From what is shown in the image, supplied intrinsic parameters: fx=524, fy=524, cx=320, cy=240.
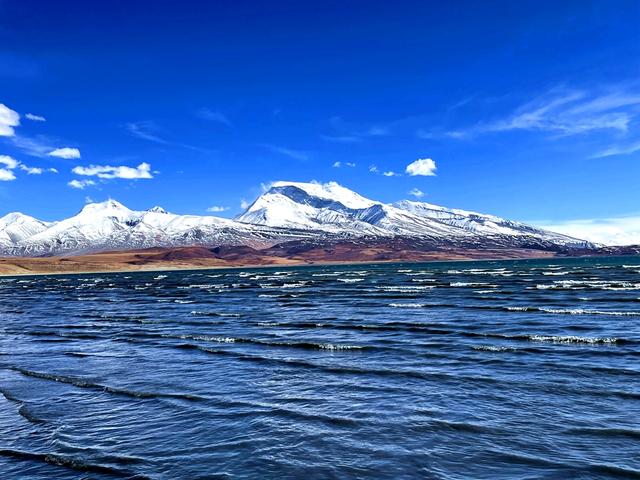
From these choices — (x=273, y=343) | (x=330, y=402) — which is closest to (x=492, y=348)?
(x=273, y=343)

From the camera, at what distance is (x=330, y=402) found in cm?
1680

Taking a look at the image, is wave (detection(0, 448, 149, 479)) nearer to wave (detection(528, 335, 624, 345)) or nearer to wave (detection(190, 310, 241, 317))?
wave (detection(528, 335, 624, 345))

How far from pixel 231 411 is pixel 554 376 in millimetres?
11773

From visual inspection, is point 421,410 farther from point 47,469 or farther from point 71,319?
point 71,319

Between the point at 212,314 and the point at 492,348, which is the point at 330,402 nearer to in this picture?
the point at 492,348

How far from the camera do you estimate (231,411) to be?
53.0 feet

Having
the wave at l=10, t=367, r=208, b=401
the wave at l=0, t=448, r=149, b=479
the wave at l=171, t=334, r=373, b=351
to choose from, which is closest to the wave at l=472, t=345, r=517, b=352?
the wave at l=171, t=334, r=373, b=351

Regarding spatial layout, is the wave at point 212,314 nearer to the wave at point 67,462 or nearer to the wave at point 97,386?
the wave at point 97,386

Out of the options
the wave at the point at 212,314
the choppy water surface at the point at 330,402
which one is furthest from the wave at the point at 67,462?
the wave at the point at 212,314

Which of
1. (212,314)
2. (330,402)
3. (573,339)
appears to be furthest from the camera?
(212,314)

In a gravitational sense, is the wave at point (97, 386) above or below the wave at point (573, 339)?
below

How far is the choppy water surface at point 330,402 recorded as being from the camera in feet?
39.3

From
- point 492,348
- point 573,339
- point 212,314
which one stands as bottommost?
point 212,314

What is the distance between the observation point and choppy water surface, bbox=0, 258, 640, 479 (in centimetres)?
1198
